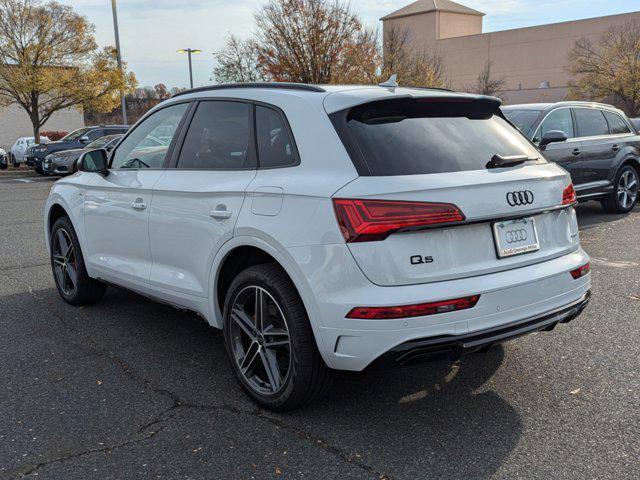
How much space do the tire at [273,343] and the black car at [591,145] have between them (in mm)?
5937

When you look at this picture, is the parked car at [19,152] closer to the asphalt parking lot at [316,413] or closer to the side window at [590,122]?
the side window at [590,122]

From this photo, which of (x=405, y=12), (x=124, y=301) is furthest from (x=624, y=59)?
(x=405, y=12)

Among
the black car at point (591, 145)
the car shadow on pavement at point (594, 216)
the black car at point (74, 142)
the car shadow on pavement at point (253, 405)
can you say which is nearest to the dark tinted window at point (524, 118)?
the black car at point (591, 145)

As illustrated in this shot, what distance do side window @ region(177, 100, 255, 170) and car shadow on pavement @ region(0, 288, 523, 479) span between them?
1.35 m

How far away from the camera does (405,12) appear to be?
247 ft

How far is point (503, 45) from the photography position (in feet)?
Result: 231

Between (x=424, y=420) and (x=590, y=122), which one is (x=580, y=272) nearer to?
(x=424, y=420)

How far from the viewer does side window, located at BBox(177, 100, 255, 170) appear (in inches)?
152

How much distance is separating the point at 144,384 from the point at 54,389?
533 millimetres

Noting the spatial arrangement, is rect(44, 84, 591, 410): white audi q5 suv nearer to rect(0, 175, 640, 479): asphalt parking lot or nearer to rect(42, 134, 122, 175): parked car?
rect(0, 175, 640, 479): asphalt parking lot

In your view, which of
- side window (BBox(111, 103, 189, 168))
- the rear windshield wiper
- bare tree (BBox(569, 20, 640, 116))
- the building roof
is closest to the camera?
the rear windshield wiper

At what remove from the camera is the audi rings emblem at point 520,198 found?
3303mm

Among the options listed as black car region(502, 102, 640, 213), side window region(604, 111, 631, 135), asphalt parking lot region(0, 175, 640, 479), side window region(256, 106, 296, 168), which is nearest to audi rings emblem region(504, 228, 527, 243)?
asphalt parking lot region(0, 175, 640, 479)

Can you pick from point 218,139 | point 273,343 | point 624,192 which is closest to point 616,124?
point 624,192
